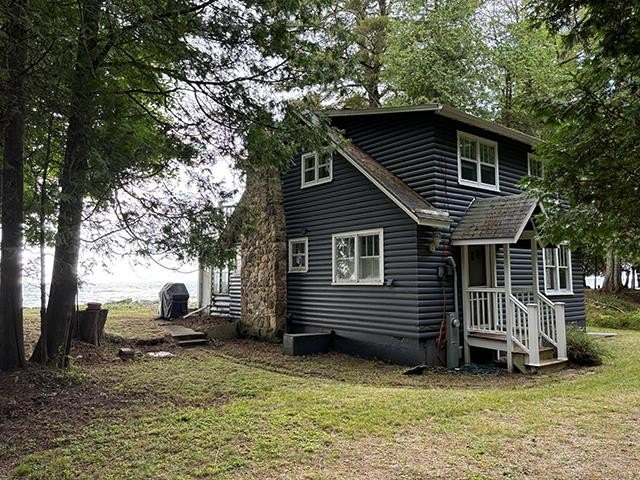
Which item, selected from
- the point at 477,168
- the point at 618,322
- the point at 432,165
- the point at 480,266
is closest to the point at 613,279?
the point at 618,322

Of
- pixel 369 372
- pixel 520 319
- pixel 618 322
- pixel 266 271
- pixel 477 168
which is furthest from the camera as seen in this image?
pixel 618 322

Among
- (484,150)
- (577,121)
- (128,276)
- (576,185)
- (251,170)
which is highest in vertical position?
(484,150)

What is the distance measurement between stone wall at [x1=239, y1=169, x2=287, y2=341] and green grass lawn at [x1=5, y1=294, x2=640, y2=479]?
4.49 m

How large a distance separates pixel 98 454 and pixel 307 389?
3140mm

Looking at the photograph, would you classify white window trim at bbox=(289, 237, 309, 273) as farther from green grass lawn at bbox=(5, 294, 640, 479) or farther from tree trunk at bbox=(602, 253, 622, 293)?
tree trunk at bbox=(602, 253, 622, 293)

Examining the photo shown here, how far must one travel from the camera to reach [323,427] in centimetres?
475

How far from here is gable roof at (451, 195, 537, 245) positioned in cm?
854

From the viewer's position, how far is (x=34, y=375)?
20.4ft

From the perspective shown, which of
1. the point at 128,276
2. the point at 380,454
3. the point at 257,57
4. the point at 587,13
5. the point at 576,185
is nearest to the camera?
the point at 587,13

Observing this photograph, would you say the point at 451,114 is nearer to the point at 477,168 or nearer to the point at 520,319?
the point at 477,168

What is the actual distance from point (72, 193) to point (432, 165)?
6.90 meters

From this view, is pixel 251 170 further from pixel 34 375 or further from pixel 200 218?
pixel 34 375

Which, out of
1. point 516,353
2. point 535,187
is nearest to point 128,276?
point 535,187

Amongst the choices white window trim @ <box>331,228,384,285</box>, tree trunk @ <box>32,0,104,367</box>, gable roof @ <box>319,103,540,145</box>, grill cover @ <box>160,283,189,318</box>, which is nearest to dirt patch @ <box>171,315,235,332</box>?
grill cover @ <box>160,283,189,318</box>
